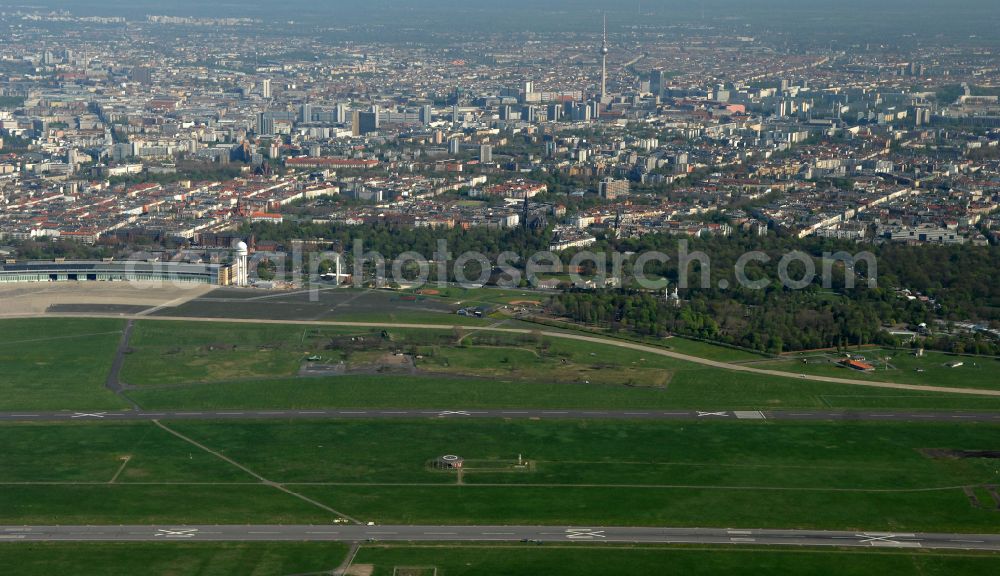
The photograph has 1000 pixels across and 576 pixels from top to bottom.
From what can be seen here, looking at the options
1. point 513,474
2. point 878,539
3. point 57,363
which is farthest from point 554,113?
point 878,539

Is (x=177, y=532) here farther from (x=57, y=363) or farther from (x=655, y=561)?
(x=57, y=363)

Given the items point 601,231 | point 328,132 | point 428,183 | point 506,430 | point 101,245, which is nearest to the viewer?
point 506,430

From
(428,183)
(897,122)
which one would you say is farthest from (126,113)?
(897,122)

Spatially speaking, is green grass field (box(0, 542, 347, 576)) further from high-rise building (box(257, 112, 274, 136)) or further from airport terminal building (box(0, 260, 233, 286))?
high-rise building (box(257, 112, 274, 136))

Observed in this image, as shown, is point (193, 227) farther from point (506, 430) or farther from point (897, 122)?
point (897, 122)

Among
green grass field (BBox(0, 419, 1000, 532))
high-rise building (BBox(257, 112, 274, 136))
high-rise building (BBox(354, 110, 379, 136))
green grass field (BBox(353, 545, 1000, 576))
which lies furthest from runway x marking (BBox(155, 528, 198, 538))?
high-rise building (BBox(354, 110, 379, 136))

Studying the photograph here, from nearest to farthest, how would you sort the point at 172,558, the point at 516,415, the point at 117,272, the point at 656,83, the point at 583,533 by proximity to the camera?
1. the point at 172,558
2. the point at 583,533
3. the point at 516,415
4. the point at 117,272
5. the point at 656,83

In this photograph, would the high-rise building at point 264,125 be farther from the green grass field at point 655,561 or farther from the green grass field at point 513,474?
the green grass field at point 655,561
